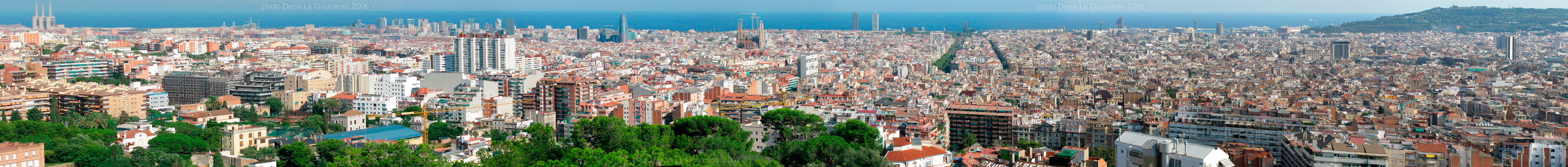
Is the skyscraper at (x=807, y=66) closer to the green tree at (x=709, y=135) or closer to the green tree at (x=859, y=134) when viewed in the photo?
the green tree at (x=859, y=134)

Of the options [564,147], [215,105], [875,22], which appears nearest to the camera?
[564,147]

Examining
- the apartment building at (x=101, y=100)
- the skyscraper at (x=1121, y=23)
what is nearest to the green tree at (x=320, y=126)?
the apartment building at (x=101, y=100)

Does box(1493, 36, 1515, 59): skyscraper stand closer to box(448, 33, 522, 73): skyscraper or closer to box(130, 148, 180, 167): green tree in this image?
box(448, 33, 522, 73): skyscraper

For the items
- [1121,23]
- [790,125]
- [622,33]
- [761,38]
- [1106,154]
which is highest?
[1121,23]

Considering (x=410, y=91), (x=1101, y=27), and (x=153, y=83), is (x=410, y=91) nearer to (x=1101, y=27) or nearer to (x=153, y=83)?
(x=153, y=83)

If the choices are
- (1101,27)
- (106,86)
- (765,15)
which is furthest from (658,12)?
(106,86)

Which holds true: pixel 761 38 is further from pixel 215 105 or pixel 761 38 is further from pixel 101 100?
pixel 101 100

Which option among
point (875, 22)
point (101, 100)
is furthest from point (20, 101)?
point (875, 22)
